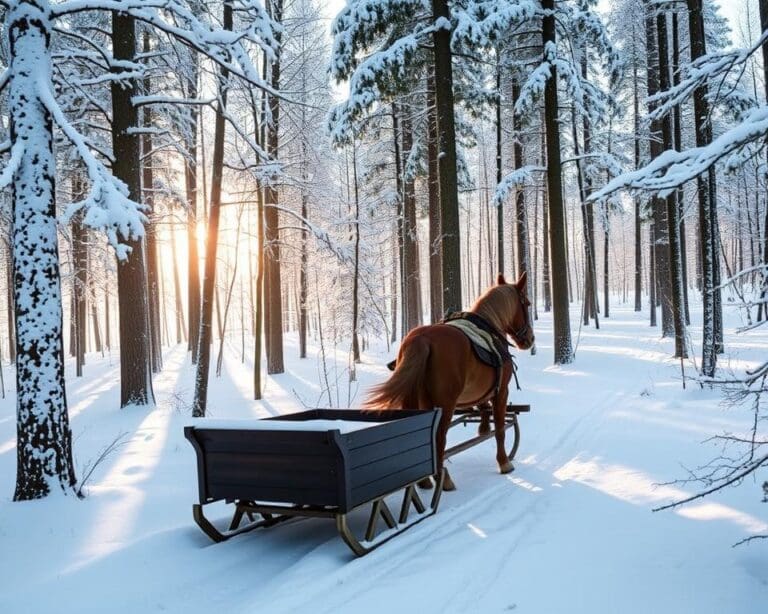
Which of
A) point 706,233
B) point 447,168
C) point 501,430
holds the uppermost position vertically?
point 447,168

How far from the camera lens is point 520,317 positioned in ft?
26.3

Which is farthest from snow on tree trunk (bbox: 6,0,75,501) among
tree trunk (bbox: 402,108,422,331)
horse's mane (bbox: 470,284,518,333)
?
tree trunk (bbox: 402,108,422,331)

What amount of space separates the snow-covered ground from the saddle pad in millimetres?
1318

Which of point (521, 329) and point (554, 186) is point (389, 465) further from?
point (554, 186)

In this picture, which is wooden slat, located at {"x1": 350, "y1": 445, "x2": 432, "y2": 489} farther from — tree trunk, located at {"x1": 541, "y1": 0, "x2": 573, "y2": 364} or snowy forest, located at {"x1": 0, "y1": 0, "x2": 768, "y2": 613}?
tree trunk, located at {"x1": 541, "y1": 0, "x2": 573, "y2": 364}

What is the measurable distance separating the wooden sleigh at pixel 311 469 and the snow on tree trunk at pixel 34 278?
1930mm

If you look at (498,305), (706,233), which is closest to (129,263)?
(498,305)

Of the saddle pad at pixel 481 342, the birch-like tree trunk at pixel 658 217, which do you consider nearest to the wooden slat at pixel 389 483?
the saddle pad at pixel 481 342

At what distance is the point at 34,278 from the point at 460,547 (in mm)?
4529

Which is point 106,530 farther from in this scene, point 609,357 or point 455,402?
point 609,357

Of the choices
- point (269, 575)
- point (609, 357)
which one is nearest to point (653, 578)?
point (269, 575)

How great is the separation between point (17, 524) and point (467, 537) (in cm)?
380

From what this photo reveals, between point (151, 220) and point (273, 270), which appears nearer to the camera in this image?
point (151, 220)

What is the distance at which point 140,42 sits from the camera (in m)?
18.2
